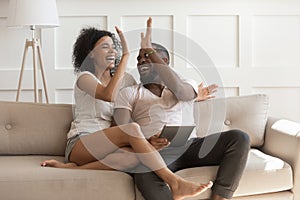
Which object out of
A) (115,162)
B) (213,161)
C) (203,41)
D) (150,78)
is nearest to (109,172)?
(115,162)

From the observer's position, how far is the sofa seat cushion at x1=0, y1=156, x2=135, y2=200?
2383 mm

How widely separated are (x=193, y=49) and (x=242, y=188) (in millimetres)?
1489

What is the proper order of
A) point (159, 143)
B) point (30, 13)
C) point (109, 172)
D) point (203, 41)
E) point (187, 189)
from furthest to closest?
point (203, 41), point (30, 13), point (159, 143), point (109, 172), point (187, 189)

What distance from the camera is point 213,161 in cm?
256

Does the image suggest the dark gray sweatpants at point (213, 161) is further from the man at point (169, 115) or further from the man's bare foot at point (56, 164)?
the man's bare foot at point (56, 164)

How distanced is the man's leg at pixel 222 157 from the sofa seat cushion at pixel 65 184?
0.94ft

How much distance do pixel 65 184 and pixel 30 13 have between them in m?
1.34

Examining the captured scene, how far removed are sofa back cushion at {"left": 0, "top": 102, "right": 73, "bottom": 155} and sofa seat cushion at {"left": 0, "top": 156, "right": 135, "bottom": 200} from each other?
1.64ft

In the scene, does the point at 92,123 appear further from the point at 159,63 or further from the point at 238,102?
the point at 238,102

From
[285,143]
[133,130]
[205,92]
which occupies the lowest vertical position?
[285,143]

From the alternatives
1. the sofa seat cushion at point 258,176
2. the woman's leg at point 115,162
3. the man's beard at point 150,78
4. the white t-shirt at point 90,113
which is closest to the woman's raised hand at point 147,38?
the man's beard at point 150,78

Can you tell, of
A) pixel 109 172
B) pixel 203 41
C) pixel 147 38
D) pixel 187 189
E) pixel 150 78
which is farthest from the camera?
pixel 203 41

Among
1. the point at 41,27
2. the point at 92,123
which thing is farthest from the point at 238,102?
the point at 41,27

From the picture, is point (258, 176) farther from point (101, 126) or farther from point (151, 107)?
point (101, 126)
